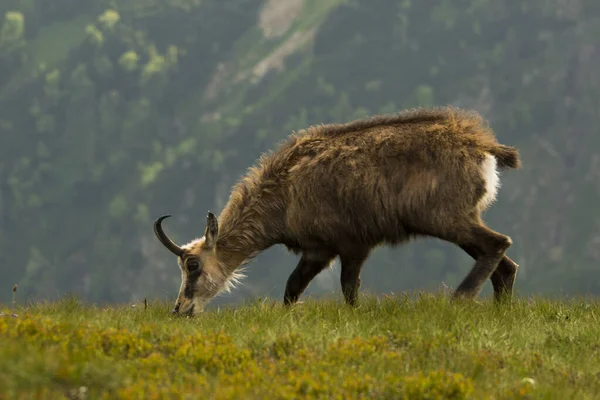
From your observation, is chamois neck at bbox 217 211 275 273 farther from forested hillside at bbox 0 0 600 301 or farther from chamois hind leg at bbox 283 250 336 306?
forested hillside at bbox 0 0 600 301

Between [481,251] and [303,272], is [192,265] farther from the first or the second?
[481,251]

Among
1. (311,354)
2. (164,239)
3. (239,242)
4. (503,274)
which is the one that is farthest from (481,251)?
(311,354)

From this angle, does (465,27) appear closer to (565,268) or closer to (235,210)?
(565,268)

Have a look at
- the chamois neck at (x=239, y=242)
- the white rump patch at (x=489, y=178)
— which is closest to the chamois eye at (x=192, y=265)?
the chamois neck at (x=239, y=242)

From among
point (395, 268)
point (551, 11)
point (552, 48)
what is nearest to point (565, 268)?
point (395, 268)

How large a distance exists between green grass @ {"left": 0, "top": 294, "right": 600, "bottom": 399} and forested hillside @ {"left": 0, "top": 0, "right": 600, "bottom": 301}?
110 meters

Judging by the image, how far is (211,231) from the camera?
11133 millimetres

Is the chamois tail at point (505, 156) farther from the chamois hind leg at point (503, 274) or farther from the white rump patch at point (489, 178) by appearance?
the chamois hind leg at point (503, 274)

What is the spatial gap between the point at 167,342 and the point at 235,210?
175 inches

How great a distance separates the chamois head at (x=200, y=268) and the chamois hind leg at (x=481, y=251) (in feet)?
9.64

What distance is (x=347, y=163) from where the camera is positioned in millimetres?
10625

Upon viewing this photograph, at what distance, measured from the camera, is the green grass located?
5.92m

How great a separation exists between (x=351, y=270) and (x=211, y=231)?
178cm

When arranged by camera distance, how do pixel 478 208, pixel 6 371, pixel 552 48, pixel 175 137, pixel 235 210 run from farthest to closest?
pixel 175 137 → pixel 552 48 → pixel 235 210 → pixel 478 208 → pixel 6 371
